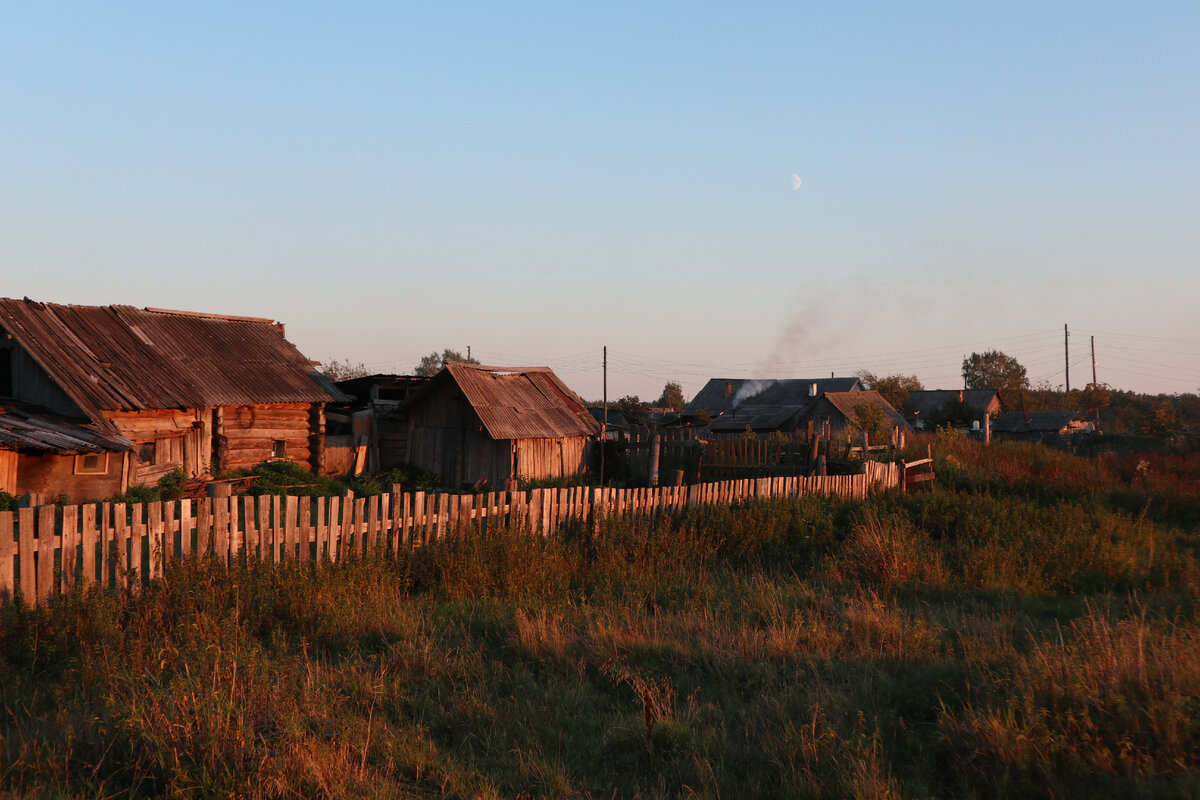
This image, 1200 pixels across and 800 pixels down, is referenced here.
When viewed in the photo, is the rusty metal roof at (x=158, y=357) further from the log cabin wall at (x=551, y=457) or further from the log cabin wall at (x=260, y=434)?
the log cabin wall at (x=551, y=457)

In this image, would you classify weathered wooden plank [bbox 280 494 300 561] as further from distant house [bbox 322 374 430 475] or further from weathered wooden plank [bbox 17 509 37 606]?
distant house [bbox 322 374 430 475]

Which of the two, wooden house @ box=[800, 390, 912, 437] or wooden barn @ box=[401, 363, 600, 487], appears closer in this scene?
wooden barn @ box=[401, 363, 600, 487]

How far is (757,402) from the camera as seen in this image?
5238cm

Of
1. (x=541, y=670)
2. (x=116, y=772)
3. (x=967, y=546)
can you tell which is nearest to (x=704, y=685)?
(x=541, y=670)

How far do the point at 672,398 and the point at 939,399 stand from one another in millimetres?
26691

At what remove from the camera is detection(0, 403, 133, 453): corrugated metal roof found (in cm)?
1716

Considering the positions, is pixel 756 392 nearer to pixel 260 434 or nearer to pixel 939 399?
pixel 939 399

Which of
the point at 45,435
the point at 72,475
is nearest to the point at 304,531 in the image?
the point at 45,435

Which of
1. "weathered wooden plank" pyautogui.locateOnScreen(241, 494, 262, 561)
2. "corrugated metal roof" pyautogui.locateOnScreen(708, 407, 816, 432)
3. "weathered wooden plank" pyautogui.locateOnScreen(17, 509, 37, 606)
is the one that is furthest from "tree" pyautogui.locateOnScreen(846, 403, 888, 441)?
"weathered wooden plank" pyautogui.locateOnScreen(17, 509, 37, 606)

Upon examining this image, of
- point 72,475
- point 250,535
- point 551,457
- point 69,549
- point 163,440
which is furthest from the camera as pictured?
point 551,457

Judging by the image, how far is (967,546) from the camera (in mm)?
10125

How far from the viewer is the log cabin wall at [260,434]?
2353 centimetres

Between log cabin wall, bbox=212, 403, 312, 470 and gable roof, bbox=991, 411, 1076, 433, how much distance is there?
136 feet

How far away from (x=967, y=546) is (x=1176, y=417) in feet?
159
